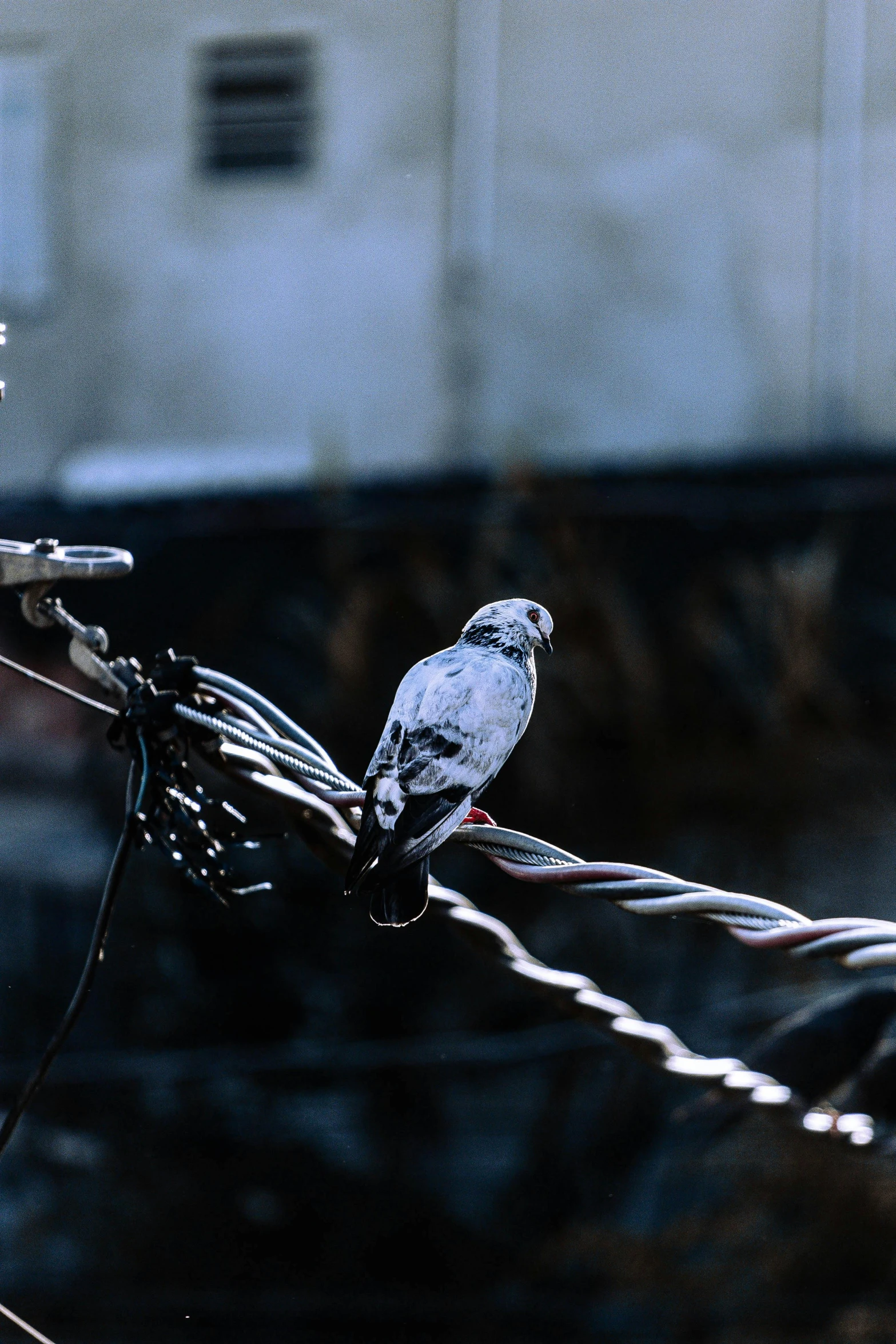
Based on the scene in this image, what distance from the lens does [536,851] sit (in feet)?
2.59

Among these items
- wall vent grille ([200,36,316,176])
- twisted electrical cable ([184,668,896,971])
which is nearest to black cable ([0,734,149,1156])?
twisted electrical cable ([184,668,896,971])

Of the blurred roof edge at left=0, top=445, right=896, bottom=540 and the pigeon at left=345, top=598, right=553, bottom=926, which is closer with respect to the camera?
the pigeon at left=345, top=598, right=553, bottom=926

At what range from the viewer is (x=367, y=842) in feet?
2.65

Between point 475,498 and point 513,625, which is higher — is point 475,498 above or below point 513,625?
below

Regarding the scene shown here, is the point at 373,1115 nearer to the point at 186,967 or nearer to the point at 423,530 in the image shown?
the point at 186,967

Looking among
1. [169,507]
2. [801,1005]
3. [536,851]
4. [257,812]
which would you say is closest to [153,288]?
[169,507]

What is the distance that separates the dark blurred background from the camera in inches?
140

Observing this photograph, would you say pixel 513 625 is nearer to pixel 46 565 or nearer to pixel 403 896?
pixel 403 896

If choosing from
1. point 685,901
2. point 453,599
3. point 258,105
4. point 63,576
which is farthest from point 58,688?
point 258,105

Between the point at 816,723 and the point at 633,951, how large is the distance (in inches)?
33.5

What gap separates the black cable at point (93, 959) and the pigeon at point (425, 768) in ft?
0.82

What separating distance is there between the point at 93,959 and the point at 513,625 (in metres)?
0.42

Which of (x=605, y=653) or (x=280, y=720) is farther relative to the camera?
(x=605, y=653)

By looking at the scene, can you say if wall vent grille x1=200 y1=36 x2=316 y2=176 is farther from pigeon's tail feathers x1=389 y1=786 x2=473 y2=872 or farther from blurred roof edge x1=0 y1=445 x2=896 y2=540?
pigeon's tail feathers x1=389 y1=786 x2=473 y2=872
